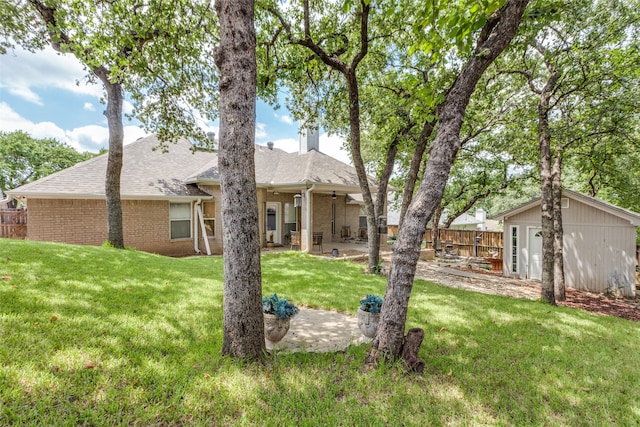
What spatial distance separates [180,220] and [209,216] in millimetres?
1293

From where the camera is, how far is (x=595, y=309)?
8570 mm

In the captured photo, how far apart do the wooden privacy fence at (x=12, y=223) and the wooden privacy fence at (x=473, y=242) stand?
72.7ft

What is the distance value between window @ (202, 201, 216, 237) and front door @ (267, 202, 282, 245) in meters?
3.01

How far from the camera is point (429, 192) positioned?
9.82 feet

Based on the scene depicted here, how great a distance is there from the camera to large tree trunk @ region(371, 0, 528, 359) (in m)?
2.97

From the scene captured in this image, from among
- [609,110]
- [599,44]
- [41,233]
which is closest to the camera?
[599,44]

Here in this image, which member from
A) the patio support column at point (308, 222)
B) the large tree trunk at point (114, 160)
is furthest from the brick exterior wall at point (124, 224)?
the patio support column at point (308, 222)

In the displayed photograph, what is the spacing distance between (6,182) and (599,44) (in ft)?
154

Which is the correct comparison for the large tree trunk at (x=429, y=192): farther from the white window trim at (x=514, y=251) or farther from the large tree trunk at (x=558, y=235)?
the white window trim at (x=514, y=251)

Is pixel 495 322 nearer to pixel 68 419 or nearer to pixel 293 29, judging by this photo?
pixel 68 419

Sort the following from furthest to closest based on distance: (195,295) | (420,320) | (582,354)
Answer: (195,295)
(420,320)
(582,354)

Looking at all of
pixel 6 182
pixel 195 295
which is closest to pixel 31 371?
pixel 195 295

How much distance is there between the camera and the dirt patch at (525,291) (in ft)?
28.5

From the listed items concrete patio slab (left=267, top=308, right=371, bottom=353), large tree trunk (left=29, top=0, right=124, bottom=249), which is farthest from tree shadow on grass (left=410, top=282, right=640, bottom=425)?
large tree trunk (left=29, top=0, right=124, bottom=249)
